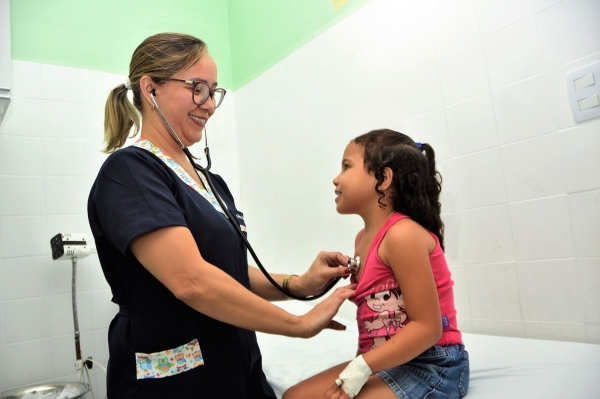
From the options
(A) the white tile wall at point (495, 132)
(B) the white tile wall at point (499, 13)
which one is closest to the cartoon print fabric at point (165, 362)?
(A) the white tile wall at point (495, 132)

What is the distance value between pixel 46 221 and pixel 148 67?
1.76 meters

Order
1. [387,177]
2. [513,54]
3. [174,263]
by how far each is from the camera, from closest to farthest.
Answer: [174,263], [387,177], [513,54]

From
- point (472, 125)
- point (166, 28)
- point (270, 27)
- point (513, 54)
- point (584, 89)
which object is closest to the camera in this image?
point (584, 89)

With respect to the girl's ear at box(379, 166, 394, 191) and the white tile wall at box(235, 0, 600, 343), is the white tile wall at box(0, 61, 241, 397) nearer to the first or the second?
the white tile wall at box(235, 0, 600, 343)

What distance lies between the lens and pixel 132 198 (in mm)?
919

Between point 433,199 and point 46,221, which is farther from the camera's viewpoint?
point 46,221

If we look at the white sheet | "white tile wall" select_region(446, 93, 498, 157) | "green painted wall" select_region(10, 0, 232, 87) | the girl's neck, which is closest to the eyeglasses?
the girl's neck

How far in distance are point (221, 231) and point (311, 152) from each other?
1626mm

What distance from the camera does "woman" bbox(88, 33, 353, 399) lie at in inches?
35.6

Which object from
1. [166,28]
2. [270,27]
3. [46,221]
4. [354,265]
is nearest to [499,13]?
[354,265]

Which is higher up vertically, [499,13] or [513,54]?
[499,13]

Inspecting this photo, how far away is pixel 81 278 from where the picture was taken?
100 inches

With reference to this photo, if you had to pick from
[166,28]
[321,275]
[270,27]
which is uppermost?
[166,28]

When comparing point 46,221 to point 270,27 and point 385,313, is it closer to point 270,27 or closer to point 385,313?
point 270,27
